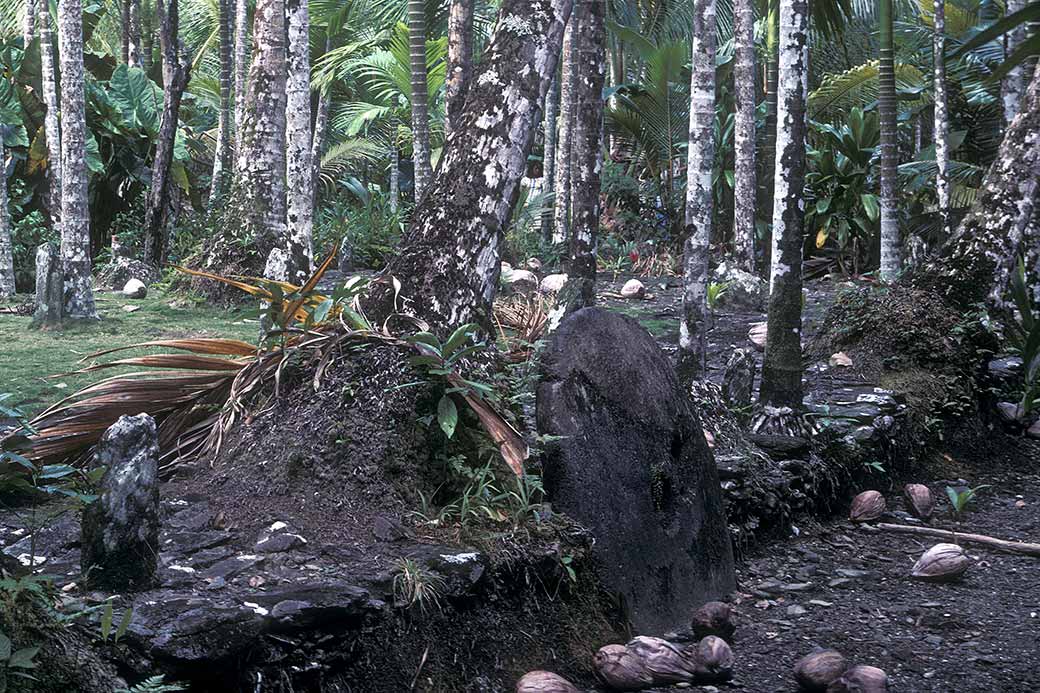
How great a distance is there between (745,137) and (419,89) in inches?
156

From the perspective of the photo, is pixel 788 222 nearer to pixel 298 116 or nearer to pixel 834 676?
pixel 834 676

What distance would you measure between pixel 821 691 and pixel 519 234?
9.38 m

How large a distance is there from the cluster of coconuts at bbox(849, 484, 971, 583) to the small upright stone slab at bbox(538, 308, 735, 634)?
42.4 inches

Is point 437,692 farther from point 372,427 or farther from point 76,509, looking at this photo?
point 76,509

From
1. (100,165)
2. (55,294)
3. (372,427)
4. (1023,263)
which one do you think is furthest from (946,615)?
(100,165)

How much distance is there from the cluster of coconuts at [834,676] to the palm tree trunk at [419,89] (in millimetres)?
8437

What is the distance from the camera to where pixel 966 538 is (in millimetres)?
5633

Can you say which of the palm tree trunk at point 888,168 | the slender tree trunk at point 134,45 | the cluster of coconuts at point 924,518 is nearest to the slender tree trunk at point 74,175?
the cluster of coconuts at point 924,518

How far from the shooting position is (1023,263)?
748cm

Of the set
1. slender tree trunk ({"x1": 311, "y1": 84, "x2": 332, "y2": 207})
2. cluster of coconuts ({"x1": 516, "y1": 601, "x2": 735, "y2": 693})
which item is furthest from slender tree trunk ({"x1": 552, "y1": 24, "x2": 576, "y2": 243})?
cluster of coconuts ({"x1": 516, "y1": 601, "x2": 735, "y2": 693})

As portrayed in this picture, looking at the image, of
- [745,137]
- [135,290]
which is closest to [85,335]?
[135,290]

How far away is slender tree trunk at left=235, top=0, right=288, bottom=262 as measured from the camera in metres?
8.70

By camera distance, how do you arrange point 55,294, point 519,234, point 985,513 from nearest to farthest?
point 985,513 < point 55,294 < point 519,234

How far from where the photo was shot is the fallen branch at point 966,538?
17.8 ft
